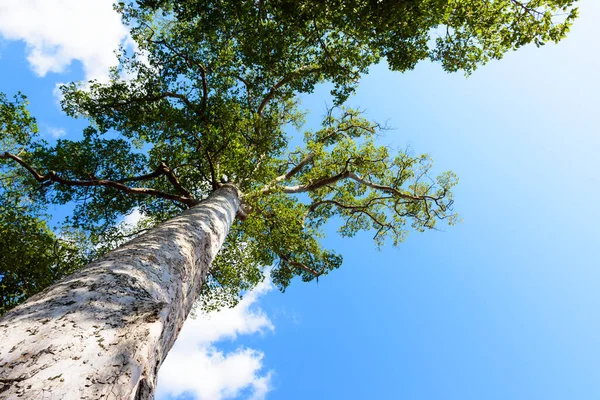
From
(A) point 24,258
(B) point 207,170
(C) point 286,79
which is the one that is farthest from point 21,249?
(C) point 286,79

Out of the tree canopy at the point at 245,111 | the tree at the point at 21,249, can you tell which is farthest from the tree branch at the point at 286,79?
the tree at the point at 21,249

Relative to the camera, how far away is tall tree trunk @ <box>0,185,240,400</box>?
1.34 m

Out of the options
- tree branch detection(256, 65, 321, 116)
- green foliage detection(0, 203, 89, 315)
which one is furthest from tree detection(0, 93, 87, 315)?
tree branch detection(256, 65, 321, 116)

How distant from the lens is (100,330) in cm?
170

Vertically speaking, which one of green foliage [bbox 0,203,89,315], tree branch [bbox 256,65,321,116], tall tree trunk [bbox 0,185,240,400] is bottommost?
tall tree trunk [bbox 0,185,240,400]

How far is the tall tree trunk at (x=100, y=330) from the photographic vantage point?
134 centimetres

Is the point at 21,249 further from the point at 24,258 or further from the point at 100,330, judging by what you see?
the point at 100,330

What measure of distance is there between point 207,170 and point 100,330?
6830 mm

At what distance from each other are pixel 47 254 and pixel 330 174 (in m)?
7.60

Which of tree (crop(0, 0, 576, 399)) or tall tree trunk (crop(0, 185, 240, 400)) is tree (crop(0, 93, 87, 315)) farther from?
tall tree trunk (crop(0, 185, 240, 400))

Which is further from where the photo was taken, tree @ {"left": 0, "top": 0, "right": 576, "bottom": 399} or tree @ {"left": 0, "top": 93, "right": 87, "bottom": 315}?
tree @ {"left": 0, "top": 93, "right": 87, "bottom": 315}

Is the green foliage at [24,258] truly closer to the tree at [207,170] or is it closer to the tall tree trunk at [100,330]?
the tree at [207,170]

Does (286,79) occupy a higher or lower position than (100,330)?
higher

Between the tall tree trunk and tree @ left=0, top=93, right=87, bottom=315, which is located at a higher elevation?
tree @ left=0, top=93, right=87, bottom=315
